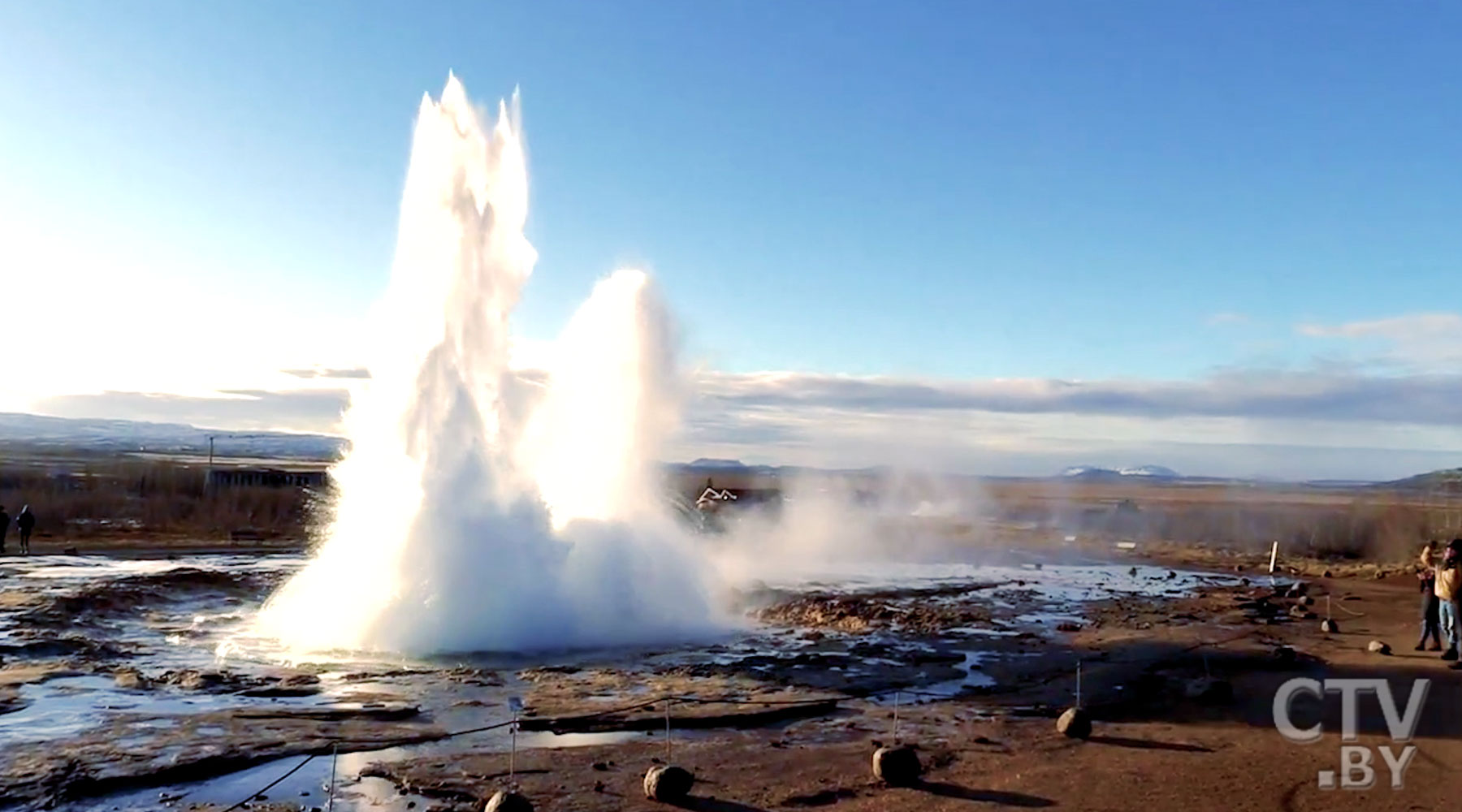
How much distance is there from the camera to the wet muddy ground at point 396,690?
905 centimetres

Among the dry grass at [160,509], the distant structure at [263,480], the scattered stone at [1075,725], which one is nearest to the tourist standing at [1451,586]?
the scattered stone at [1075,725]

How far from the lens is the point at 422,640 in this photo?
51.2 feet

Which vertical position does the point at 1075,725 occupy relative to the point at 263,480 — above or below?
below

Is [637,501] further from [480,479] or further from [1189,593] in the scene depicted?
[1189,593]

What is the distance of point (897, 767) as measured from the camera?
29.5ft

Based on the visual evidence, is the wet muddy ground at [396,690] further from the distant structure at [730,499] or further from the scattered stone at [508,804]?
the distant structure at [730,499]

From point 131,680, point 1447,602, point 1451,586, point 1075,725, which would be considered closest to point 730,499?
point 1447,602

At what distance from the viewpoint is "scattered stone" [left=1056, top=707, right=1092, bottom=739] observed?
10750 millimetres

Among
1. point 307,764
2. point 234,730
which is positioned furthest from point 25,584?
point 307,764

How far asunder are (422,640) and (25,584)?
11.4m

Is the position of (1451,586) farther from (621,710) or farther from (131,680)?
(131,680)

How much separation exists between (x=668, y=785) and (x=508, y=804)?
51.4 inches

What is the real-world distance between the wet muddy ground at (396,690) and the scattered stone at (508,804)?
0.66m

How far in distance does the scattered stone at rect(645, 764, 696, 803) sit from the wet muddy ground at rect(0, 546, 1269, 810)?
1371mm
